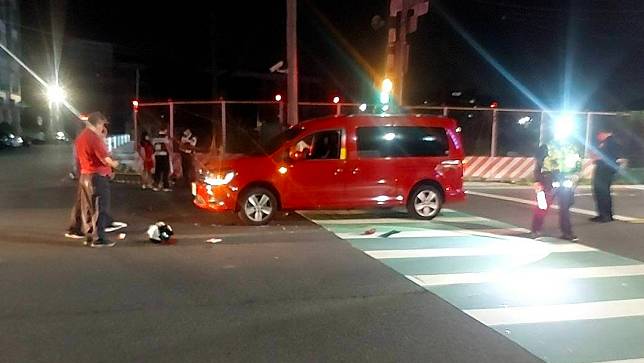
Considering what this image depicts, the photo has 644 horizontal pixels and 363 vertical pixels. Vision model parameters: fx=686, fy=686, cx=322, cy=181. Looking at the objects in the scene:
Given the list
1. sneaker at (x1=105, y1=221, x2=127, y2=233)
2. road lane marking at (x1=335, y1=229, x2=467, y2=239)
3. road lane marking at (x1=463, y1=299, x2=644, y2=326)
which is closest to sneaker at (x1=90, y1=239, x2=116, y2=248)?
sneaker at (x1=105, y1=221, x2=127, y2=233)

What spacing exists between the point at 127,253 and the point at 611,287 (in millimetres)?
6229

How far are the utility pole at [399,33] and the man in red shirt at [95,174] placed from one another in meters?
9.92

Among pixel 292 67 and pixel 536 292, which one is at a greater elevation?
pixel 292 67

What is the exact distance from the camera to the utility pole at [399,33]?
1764 cm

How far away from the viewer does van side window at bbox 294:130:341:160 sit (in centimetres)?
1223

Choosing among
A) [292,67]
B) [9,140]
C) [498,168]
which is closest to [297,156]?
[292,67]

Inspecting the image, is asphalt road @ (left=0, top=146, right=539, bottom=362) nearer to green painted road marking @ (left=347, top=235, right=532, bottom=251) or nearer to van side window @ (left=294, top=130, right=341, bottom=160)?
green painted road marking @ (left=347, top=235, right=532, bottom=251)

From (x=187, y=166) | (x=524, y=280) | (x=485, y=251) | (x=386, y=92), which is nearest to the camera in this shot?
(x=524, y=280)

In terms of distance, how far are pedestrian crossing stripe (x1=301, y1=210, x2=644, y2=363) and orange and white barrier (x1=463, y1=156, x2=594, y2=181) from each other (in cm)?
958

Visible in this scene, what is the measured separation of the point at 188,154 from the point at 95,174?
8.36 meters

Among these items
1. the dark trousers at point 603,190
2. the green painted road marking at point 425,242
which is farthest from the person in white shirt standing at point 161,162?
the dark trousers at point 603,190

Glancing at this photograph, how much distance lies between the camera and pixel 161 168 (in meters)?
17.1

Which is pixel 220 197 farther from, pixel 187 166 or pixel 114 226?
pixel 187 166

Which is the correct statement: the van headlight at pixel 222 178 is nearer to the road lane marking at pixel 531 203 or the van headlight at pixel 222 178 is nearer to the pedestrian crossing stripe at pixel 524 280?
the pedestrian crossing stripe at pixel 524 280
